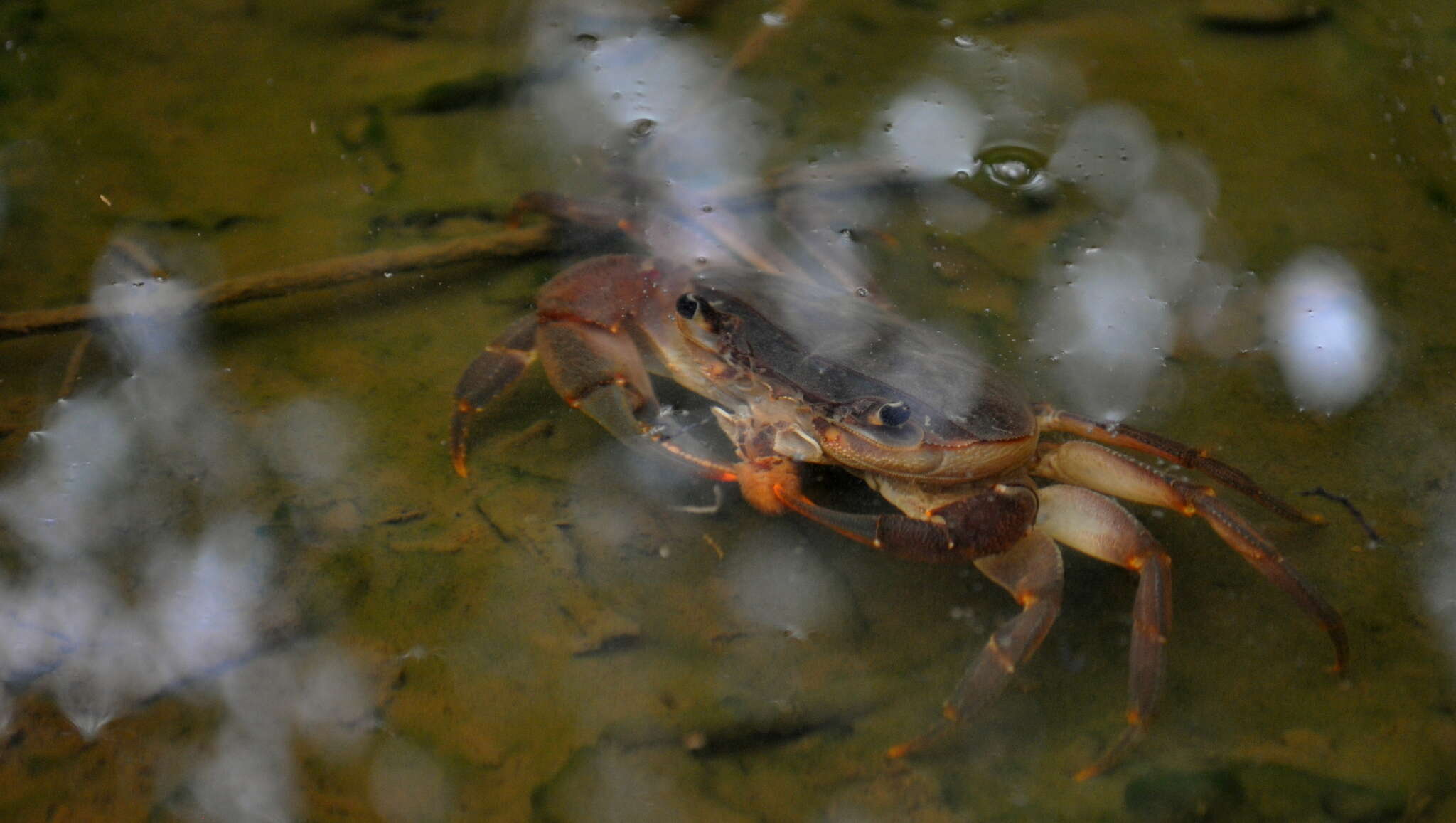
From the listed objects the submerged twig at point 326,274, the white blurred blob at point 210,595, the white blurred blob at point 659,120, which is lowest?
the white blurred blob at point 210,595

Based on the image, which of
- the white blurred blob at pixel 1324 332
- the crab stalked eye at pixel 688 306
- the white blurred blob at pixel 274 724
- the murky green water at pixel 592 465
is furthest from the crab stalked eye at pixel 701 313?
the white blurred blob at pixel 1324 332

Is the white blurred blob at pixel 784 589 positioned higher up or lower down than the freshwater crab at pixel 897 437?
lower down

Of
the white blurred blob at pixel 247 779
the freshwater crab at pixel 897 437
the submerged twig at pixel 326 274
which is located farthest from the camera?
the submerged twig at pixel 326 274

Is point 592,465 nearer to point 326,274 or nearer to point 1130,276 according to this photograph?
point 326,274

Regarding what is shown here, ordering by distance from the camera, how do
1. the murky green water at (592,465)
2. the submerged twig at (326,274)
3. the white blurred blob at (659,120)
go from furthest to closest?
the white blurred blob at (659,120), the submerged twig at (326,274), the murky green water at (592,465)

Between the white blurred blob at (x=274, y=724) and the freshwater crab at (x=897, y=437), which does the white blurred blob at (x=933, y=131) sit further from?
the white blurred blob at (x=274, y=724)

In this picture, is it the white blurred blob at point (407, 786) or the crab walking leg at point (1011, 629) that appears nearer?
the white blurred blob at point (407, 786)
